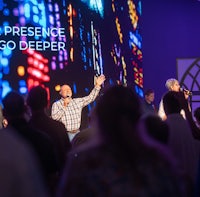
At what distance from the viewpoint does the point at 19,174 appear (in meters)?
1.91

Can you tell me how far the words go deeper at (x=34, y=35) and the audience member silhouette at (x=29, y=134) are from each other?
13.4 feet

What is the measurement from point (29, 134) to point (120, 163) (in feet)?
3.37

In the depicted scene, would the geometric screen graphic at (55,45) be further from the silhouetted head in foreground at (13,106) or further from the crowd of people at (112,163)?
the crowd of people at (112,163)

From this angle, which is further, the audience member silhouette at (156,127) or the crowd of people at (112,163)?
the audience member silhouette at (156,127)

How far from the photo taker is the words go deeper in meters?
6.41

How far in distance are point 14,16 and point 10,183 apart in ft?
15.8

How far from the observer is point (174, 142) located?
9.96 feet

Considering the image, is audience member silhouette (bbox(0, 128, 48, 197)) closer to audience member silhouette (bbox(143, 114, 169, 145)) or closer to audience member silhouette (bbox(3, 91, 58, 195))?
audience member silhouette (bbox(3, 91, 58, 195))

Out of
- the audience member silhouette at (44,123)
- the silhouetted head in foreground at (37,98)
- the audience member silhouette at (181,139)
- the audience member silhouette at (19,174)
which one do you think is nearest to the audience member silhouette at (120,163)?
the audience member silhouette at (19,174)

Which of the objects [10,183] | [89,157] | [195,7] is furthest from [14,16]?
[89,157]

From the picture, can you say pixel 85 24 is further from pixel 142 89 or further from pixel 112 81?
pixel 142 89

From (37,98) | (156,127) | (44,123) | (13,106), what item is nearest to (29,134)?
(13,106)

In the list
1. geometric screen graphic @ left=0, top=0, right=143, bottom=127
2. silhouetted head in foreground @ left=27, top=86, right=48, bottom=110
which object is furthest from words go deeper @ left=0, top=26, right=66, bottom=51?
silhouetted head in foreground @ left=27, top=86, right=48, bottom=110

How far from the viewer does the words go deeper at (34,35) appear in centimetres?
641
